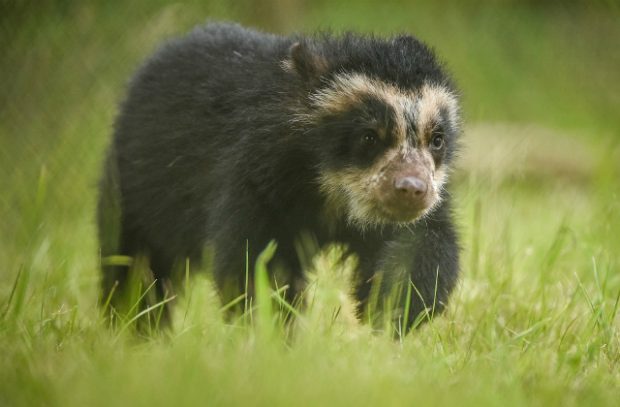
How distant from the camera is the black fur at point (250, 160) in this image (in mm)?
4262

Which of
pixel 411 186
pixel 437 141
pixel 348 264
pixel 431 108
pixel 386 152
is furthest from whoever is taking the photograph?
pixel 348 264

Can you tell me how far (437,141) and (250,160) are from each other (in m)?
0.91

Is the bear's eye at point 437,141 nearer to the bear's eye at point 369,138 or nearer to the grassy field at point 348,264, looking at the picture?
the bear's eye at point 369,138

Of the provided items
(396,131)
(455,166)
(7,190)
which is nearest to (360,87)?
(396,131)

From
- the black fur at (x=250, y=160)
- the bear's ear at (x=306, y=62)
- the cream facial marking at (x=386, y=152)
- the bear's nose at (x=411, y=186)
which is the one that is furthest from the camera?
the bear's ear at (x=306, y=62)

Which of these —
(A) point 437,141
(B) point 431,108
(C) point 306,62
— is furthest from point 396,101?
(C) point 306,62

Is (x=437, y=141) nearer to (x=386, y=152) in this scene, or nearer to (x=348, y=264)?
(x=386, y=152)

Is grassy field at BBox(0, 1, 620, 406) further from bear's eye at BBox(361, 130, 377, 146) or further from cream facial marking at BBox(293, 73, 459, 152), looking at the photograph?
cream facial marking at BBox(293, 73, 459, 152)

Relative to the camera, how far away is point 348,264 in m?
4.88

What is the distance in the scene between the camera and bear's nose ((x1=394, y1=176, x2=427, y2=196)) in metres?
4.03

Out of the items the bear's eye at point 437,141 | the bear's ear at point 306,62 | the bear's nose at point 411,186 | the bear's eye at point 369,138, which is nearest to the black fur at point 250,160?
the bear's ear at point 306,62

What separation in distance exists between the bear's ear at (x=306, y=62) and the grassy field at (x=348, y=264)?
1.06 m

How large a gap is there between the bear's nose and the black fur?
0.38m

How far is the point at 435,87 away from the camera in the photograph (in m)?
4.36
